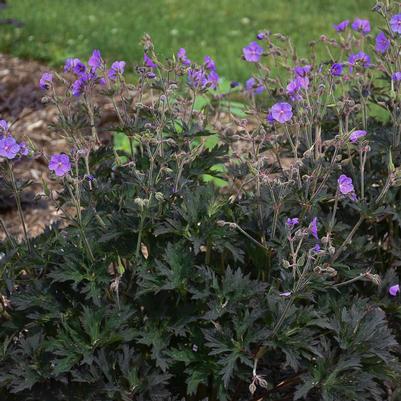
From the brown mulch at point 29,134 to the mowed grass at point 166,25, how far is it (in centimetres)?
56

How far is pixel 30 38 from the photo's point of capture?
7.27m

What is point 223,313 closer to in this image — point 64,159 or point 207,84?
point 64,159

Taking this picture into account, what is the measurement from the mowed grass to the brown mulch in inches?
22.1

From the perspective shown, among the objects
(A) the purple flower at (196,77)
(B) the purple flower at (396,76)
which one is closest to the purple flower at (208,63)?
(A) the purple flower at (196,77)

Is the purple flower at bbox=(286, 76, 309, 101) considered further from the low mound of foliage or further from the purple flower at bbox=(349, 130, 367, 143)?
the purple flower at bbox=(349, 130, 367, 143)

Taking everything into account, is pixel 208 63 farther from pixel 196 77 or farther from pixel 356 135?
pixel 356 135

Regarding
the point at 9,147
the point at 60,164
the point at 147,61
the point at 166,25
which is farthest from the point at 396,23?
the point at 166,25

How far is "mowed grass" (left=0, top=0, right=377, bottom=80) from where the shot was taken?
7.01 meters

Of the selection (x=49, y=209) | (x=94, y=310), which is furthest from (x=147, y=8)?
(x=94, y=310)

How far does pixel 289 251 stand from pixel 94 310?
62cm

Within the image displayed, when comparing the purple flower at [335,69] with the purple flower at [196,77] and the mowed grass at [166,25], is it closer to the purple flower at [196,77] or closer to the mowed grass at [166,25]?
the purple flower at [196,77]

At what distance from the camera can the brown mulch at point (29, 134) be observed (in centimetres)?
459

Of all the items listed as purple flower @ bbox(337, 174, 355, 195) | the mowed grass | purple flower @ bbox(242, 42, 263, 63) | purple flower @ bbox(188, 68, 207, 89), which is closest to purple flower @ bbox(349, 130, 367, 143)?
purple flower @ bbox(337, 174, 355, 195)

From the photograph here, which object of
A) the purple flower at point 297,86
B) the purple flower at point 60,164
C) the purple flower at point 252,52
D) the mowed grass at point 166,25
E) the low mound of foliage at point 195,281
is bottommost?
the mowed grass at point 166,25
